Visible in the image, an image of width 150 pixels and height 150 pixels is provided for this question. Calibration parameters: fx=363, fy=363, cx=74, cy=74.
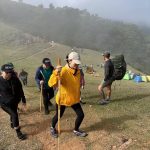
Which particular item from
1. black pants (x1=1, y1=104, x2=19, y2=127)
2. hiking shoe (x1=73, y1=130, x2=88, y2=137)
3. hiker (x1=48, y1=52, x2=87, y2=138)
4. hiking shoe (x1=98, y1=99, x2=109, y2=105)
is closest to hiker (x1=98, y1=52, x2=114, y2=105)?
hiking shoe (x1=98, y1=99, x2=109, y2=105)

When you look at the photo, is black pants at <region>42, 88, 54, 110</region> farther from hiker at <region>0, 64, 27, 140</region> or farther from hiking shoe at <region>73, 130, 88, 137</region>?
hiking shoe at <region>73, 130, 88, 137</region>

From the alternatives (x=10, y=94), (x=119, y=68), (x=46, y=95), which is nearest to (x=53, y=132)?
(x=10, y=94)

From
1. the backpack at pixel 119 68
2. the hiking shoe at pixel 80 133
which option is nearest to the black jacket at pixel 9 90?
the hiking shoe at pixel 80 133

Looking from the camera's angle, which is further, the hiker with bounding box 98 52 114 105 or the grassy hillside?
the hiker with bounding box 98 52 114 105

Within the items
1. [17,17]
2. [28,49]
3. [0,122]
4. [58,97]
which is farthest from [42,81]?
[17,17]

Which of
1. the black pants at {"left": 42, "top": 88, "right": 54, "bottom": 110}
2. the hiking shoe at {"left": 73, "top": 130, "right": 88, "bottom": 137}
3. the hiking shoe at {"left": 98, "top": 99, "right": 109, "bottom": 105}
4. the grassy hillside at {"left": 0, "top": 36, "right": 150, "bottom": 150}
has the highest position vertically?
the black pants at {"left": 42, "top": 88, "right": 54, "bottom": 110}

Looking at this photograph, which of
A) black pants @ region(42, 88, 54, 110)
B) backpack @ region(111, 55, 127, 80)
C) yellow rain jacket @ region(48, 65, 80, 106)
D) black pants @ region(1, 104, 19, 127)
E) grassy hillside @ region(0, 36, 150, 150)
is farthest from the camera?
backpack @ region(111, 55, 127, 80)

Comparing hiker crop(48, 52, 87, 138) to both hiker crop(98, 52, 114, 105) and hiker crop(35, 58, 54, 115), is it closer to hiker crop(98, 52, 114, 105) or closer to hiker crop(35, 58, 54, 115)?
hiker crop(35, 58, 54, 115)

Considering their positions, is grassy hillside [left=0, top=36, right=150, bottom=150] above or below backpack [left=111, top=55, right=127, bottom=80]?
below

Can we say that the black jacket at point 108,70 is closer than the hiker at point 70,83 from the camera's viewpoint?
No

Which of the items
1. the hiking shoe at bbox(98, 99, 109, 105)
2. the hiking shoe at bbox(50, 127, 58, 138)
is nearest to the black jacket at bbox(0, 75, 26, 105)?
the hiking shoe at bbox(50, 127, 58, 138)

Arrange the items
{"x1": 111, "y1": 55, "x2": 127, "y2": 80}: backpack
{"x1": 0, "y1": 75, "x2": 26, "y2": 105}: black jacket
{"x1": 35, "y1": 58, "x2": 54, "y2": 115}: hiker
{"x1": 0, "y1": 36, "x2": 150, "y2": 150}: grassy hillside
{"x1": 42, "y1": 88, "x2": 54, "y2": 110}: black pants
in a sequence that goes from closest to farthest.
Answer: {"x1": 0, "y1": 36, "x2": 150, "y2": 150}: grassy hillside < {"x1": 0, "y1": 75, "x2": 26, "y2": 105}: black jacket < {"x1": 35, "y1": 58, "x2": 54, "y2": 115}: hiker < {"x1": 42, "y1": 88, "x2": 54, "y2": 110}: black pants < {"x1": 111, "y1": 55, "x2": 127, "y2": 80}: backpack

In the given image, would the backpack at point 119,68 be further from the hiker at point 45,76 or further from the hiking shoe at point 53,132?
the hiking shoe at point 53,132

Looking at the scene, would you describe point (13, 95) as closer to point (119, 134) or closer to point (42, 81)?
point (42, 81)
